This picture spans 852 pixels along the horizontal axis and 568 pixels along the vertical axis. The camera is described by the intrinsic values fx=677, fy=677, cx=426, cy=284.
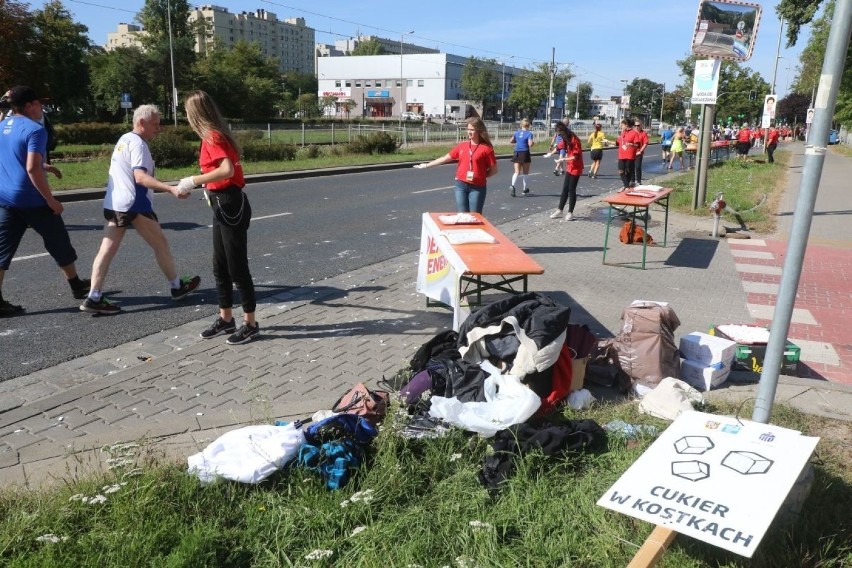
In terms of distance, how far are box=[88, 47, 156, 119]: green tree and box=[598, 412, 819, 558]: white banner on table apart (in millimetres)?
76065

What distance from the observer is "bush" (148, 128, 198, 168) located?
1956 cm

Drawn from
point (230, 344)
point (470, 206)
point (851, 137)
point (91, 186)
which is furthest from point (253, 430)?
point (851, 137)

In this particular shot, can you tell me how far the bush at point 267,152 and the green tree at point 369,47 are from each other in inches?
5546

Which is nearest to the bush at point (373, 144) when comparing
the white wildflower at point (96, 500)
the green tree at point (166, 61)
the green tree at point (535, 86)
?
the white wildflower at point (96, 500)

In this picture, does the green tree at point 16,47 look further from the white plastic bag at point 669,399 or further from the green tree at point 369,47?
the green tree at point 369,47

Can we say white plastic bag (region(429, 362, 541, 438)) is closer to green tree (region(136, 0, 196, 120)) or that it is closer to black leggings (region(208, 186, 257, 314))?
black leggings (region(208, 186, 257, 314))

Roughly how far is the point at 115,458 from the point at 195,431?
579mm

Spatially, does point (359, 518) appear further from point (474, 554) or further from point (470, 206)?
point (470, 206)

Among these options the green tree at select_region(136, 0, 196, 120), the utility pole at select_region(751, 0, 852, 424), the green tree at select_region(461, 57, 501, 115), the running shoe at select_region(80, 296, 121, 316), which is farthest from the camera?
the green tree at select_region(461, 57, 501, 115)

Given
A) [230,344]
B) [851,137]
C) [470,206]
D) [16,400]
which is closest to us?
[16,400]

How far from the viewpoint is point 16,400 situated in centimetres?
435

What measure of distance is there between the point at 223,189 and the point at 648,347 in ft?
11.0

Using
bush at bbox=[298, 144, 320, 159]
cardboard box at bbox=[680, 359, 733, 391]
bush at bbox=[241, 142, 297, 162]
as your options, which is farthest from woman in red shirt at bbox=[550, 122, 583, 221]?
bush at bbox=[298, 144, 320, 159]

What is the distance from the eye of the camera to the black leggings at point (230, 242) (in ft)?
17.0
